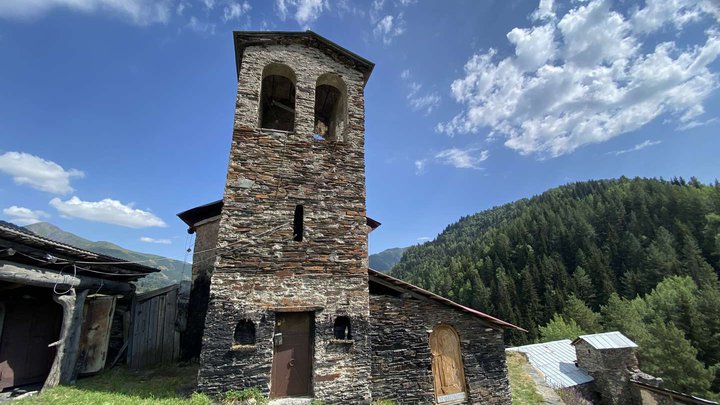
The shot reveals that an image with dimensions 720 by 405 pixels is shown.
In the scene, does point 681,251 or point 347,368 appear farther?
point 681,251

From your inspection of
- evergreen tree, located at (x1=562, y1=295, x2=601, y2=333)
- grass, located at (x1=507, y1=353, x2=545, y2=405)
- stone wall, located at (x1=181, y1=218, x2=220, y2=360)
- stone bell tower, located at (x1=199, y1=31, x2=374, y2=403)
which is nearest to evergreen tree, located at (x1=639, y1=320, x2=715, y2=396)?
grass, located at (x1=507, y1=353, x2=545, y2=405)

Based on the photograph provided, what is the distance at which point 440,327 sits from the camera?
932cm

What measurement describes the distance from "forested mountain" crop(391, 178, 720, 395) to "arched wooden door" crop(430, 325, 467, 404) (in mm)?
28187

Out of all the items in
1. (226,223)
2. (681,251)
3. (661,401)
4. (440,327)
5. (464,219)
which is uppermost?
(464,219)

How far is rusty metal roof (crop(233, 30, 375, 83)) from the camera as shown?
9.10m

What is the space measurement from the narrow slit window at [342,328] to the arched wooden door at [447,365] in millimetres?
3041

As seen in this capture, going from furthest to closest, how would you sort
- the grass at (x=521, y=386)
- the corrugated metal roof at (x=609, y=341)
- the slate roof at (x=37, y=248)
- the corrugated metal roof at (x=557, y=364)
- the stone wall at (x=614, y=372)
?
the corrugated metal roof at (x=557, y=364)
the corrugated metal roof at (x=609, y=341)
the stone wall at (x=614, y=372)
the grass at (x=521, y=386)
the slate roof at (x=37, y=248)

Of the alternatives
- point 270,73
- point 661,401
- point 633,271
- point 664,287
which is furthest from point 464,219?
point 270,73

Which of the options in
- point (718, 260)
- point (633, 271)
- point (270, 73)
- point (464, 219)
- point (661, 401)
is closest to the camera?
point (270, 73)

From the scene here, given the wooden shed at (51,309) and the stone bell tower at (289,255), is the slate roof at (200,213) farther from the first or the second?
the stone bell tower at (289,255)

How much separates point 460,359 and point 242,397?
20.2 feet

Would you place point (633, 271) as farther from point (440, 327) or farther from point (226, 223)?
point (226, 223)

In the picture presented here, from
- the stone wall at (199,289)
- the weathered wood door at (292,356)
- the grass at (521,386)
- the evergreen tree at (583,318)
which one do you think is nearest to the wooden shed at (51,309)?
the stone wall at (199,289)

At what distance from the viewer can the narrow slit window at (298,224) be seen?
799 cm
